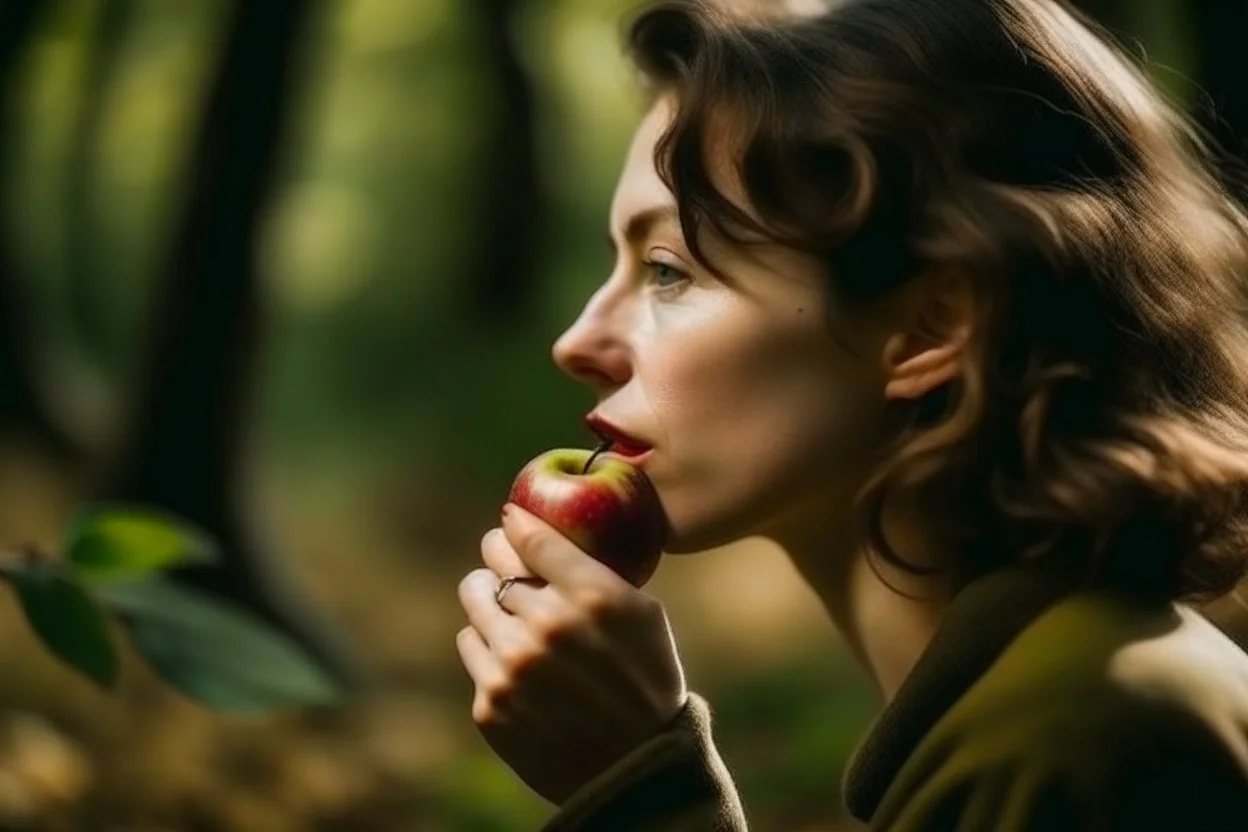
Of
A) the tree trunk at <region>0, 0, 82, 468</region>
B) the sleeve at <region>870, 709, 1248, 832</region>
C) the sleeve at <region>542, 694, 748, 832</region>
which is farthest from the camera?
the tree trunk at <region>0, 0, 82, 468</region>

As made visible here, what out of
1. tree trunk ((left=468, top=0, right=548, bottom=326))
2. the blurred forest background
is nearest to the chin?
the blurred forest background

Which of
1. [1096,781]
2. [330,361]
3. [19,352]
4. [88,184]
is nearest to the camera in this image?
[1096,781]

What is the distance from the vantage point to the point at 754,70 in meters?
1.01

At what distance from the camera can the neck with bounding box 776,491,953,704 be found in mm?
1002

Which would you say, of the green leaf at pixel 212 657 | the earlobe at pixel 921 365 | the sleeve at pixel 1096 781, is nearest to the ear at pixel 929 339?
the earlobe at pixel 921 365

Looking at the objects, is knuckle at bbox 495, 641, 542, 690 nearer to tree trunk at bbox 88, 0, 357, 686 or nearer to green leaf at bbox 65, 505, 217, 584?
green leaf at bbox 65, 505, 217, 584

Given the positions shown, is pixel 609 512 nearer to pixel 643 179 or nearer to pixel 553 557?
pixel 553 557

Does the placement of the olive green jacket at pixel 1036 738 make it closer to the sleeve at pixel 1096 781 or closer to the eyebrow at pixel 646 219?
the sleeve at pixel 1096 781

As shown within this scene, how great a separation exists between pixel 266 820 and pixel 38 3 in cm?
167

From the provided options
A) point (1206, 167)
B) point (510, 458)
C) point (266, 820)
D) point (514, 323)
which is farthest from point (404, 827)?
point (1206, 167)

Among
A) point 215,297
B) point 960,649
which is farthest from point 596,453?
point 215,297

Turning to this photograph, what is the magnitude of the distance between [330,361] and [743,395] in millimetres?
3465

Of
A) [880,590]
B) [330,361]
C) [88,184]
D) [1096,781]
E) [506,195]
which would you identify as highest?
[88,184]

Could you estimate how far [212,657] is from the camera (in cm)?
132
